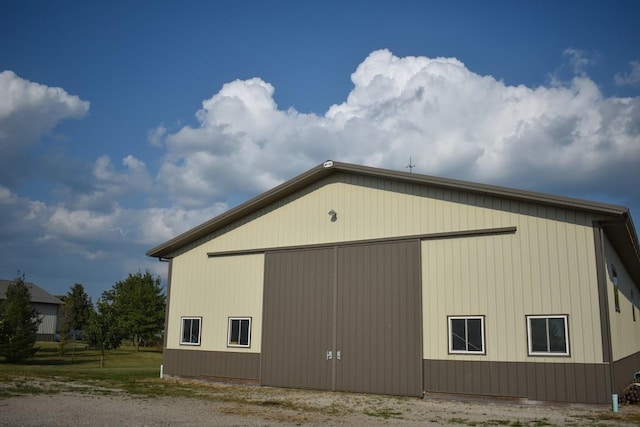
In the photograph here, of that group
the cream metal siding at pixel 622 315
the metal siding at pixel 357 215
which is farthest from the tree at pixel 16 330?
the cream metal siding at pixel 622 315

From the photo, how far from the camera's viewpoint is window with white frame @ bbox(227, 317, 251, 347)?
19.6 metres

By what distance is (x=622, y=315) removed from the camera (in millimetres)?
17531

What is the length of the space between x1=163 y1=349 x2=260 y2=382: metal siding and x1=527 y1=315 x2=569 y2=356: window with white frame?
8814 mm

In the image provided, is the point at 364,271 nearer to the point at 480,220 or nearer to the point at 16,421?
the point at 480,220

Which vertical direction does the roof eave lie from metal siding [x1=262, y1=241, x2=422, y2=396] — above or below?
above

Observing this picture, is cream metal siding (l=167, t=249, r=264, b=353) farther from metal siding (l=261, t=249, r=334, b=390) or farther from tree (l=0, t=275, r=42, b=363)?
tree (l=0, t=275, r=42, b=363)

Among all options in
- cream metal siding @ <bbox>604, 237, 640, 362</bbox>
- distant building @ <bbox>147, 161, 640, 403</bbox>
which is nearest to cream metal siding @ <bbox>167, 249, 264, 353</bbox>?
distant building @ <bbox>147, 161, 640, 403</bbox>

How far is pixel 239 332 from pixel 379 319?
534 centimetres

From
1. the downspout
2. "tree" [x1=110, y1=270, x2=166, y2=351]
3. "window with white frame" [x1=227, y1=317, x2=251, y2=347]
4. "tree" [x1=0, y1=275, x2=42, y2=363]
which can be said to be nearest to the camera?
the downspout

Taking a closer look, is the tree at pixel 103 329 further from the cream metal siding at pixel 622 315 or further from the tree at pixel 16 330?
the cream metal siding at pixel 622 315

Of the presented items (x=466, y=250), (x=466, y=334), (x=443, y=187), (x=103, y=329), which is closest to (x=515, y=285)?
(x=466, y=250)

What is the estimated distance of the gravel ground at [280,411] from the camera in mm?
11305

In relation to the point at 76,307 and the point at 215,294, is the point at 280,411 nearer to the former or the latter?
the point at 215,294

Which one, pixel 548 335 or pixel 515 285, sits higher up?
pixel 515 285
